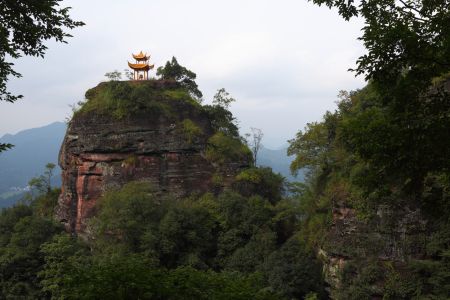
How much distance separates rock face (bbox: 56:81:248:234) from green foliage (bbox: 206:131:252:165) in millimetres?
379

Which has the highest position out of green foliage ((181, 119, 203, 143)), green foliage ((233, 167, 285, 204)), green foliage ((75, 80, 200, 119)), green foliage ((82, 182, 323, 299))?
green foliage ((75, 80, 200, 119))

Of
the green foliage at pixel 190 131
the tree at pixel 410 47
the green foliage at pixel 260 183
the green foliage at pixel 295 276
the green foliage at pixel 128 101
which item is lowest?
the green foliage at pixel 295 276

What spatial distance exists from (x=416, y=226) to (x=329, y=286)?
5501 mm

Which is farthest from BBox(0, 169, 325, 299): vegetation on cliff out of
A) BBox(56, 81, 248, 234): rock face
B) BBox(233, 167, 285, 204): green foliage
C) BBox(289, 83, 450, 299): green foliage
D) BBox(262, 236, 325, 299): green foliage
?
BBox(289, 83, 450, 299): green foliage

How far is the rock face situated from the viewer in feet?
95.3

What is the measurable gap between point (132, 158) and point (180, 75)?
933 cm

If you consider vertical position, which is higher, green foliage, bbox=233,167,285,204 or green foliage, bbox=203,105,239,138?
green foliage, bbox=203,105,239,138

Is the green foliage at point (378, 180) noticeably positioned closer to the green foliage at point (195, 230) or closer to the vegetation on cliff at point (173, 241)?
the vegetation on cliff at point (173, 241)

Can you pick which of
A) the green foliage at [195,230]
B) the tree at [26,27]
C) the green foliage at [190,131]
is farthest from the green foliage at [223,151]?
the tree at [26,27]

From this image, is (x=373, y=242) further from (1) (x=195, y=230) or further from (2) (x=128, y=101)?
(2) (x=128, y=101)

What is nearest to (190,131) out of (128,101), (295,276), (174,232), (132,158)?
(132,158)

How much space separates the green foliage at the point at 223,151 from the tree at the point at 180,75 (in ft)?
19.3

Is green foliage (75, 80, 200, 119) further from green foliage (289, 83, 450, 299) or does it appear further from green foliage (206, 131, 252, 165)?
green foliage (289, 83, 450, 299)

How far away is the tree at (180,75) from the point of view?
34.6 m
